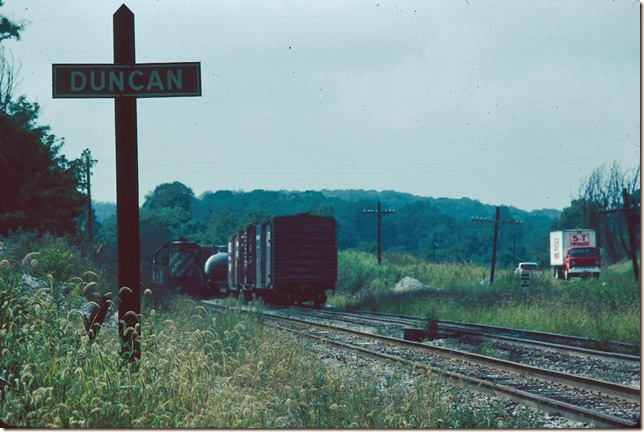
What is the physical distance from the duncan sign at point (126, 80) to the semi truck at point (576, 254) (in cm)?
4407

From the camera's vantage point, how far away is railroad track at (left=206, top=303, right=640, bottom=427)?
841cm

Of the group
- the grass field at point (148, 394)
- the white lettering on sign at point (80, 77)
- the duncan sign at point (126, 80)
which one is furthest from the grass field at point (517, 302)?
the white lettering on sign at point (80, 77)

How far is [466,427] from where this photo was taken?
6.95 m

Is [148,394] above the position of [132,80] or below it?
below

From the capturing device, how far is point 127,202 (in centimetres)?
705

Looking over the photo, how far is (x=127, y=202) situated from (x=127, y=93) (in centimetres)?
102

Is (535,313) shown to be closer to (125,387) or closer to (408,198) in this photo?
(125,387)

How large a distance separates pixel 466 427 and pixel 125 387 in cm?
306

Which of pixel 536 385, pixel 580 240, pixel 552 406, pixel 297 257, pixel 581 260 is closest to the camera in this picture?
pixel 552 406

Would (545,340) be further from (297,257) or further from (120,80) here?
(297,257)

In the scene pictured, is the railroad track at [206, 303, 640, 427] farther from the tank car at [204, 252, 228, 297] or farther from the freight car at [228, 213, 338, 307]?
the tank car at [204, 252, 228, 297]

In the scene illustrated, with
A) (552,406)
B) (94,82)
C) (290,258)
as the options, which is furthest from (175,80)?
(290,258)

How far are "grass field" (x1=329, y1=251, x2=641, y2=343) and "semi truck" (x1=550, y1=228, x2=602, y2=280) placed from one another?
3.00 meters

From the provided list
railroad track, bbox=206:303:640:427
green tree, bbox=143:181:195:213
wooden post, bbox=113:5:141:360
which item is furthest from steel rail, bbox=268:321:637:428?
green tree, bbox=143:181:195:213
